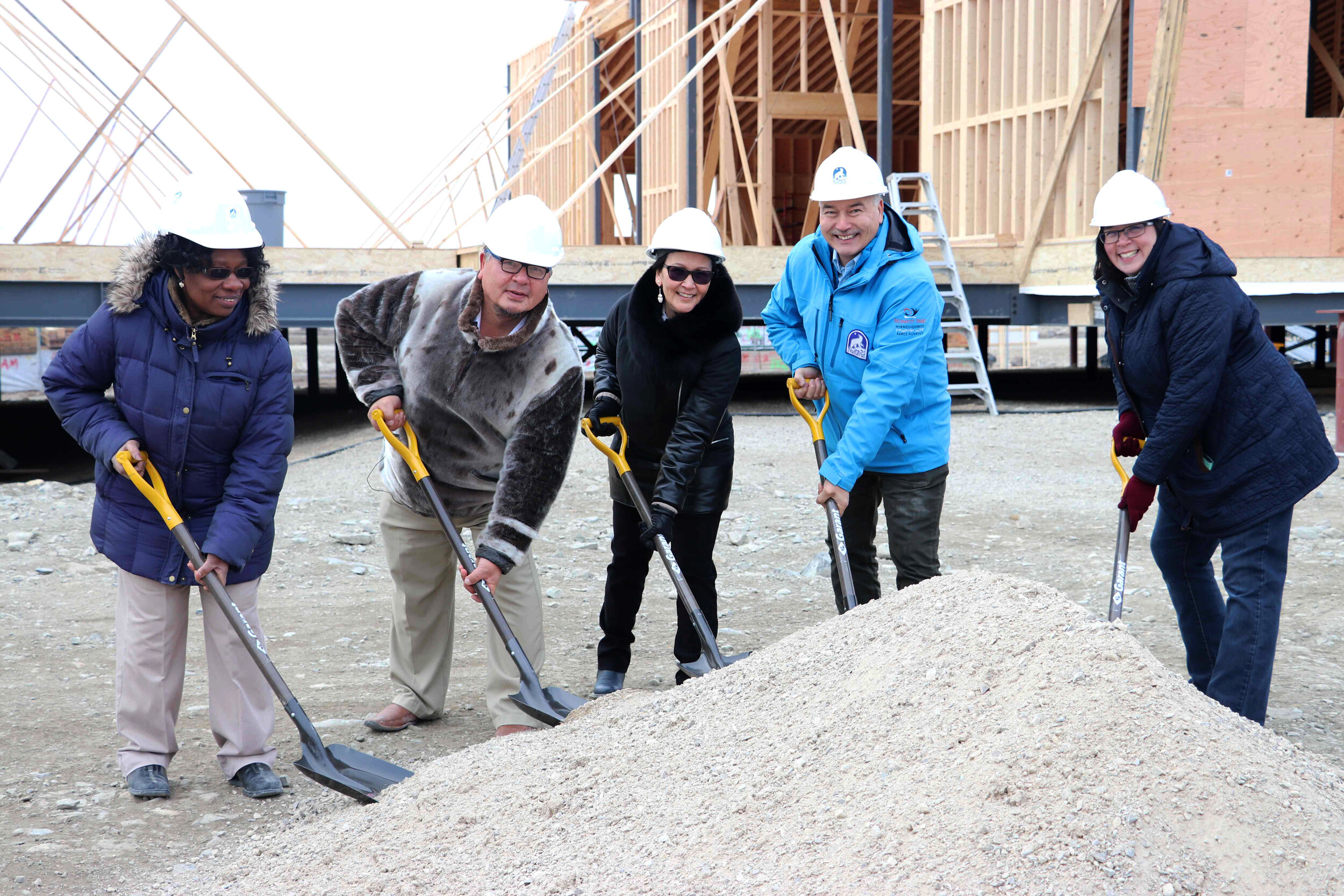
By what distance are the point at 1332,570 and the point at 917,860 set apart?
4.38 meters

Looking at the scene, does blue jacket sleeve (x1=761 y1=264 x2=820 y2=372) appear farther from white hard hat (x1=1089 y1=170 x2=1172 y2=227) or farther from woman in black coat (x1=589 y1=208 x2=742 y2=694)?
white hard hat (x1=1089 y1=170 x2=1172 y2=227)

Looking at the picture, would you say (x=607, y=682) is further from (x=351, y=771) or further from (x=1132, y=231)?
(x=1132, y=231)

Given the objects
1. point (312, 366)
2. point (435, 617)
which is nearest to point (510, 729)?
point (435, 617)

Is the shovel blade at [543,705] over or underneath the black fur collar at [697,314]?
underneath

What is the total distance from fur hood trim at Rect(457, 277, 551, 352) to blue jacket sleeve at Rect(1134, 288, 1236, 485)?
175 cm

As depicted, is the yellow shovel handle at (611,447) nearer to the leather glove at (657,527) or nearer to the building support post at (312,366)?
the leather glove at (657,527)

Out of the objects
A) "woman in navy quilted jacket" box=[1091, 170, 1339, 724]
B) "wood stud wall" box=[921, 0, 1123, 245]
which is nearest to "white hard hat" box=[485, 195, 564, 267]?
"woman in navy quilted jacket" box=[1091, 170, 1339, 724]

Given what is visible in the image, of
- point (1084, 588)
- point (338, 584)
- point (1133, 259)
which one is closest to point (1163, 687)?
point (1133, 259)

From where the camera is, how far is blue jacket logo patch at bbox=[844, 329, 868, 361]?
3645 millimetres

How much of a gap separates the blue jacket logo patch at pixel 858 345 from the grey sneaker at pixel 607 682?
138 centimetres

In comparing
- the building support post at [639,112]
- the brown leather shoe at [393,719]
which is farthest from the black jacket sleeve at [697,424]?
the building support post at [639,112]

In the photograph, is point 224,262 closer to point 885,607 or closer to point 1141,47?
point 885,607

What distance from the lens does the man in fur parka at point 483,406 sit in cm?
331

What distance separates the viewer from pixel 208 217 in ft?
9.98
